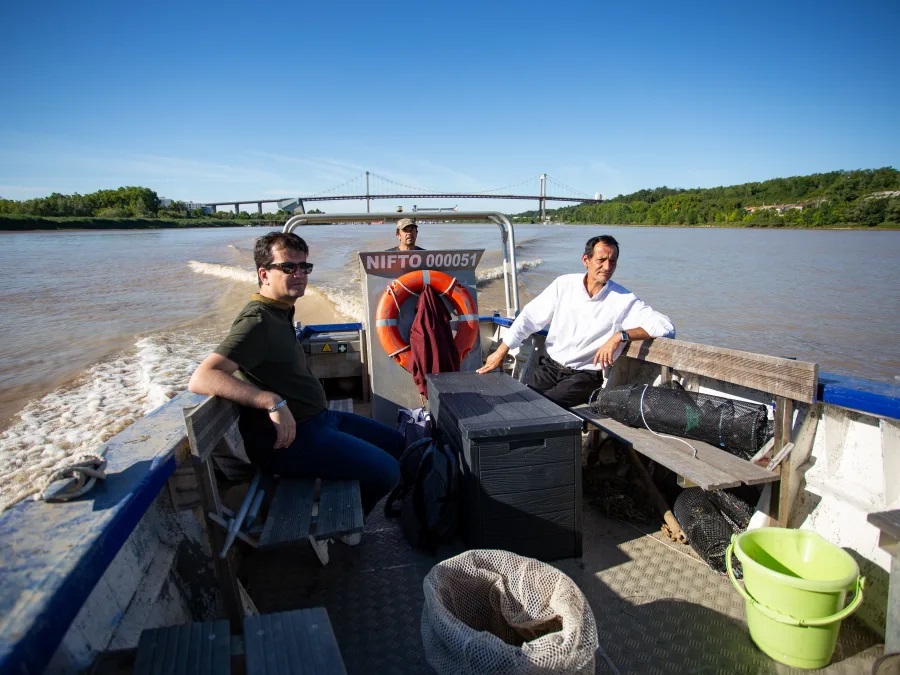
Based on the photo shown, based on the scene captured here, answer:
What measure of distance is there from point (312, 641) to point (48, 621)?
47cm

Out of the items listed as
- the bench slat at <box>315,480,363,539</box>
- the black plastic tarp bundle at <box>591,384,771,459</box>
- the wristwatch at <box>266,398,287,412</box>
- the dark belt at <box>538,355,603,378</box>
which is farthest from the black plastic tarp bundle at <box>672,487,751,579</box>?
the wristwatch at <box>266,398,287,412</box>

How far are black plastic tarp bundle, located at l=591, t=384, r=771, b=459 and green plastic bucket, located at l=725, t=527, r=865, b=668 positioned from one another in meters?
0.41

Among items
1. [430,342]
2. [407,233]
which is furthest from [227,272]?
[430,342]

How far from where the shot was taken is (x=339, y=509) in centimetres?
172

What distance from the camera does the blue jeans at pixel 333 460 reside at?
1863 millimetres

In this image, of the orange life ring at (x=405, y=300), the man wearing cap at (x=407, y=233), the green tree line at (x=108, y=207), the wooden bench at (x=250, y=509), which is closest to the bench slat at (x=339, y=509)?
the wooden bench at (x=250, y=509)

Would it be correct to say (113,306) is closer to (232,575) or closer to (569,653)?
(232,575)

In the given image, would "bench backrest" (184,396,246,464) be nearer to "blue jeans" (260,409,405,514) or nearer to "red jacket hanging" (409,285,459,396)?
"blue jeans" (260,409,405,514)

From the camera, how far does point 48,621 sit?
0.84 metres

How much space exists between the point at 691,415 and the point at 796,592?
0.80m

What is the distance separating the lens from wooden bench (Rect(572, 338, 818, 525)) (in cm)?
183

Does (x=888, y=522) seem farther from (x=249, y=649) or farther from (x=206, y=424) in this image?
(x=206, y=424)

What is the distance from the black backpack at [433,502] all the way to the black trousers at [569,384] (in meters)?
0.79

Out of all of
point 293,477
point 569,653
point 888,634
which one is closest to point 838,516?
point 888,634
